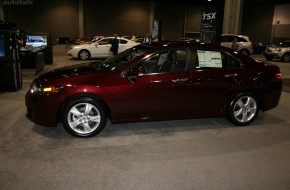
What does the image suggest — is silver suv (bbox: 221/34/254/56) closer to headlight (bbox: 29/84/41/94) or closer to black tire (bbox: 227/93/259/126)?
black tire (bbox: 227/93/259/126)

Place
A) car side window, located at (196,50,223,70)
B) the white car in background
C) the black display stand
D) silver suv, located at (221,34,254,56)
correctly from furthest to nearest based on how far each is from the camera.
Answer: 1. silver suv, located at (221,34,254,56)
2. the white car in background
3. the black display stand
4. car side window, located at (196,50,223,70)

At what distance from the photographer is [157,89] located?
4914mm

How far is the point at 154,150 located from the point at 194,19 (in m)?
37.2

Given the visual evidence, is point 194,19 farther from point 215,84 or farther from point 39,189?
point 39,189

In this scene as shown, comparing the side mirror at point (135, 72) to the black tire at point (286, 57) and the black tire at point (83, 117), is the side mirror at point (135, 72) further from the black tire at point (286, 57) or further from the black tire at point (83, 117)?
the black tire at point (286, 57)

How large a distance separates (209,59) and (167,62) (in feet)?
2.49

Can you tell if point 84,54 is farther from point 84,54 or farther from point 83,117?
point 83,117

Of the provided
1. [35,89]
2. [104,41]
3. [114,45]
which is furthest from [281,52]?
[35,89]

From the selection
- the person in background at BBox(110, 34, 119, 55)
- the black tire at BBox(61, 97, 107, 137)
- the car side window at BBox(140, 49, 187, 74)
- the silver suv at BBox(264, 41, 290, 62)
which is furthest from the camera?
the silver suv at BBox(264, 41, 290, 62)

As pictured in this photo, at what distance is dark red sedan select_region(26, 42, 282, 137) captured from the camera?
15.3 feet

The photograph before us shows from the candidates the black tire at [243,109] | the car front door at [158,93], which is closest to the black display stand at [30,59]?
the car front door at [158,93]

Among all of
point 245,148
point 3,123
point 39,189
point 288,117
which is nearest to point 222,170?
point 245,148

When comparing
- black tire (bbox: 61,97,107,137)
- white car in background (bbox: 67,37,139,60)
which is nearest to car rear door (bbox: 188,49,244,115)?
black tire (bbox: 61,97,107,137)

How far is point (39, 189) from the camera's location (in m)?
3.31
